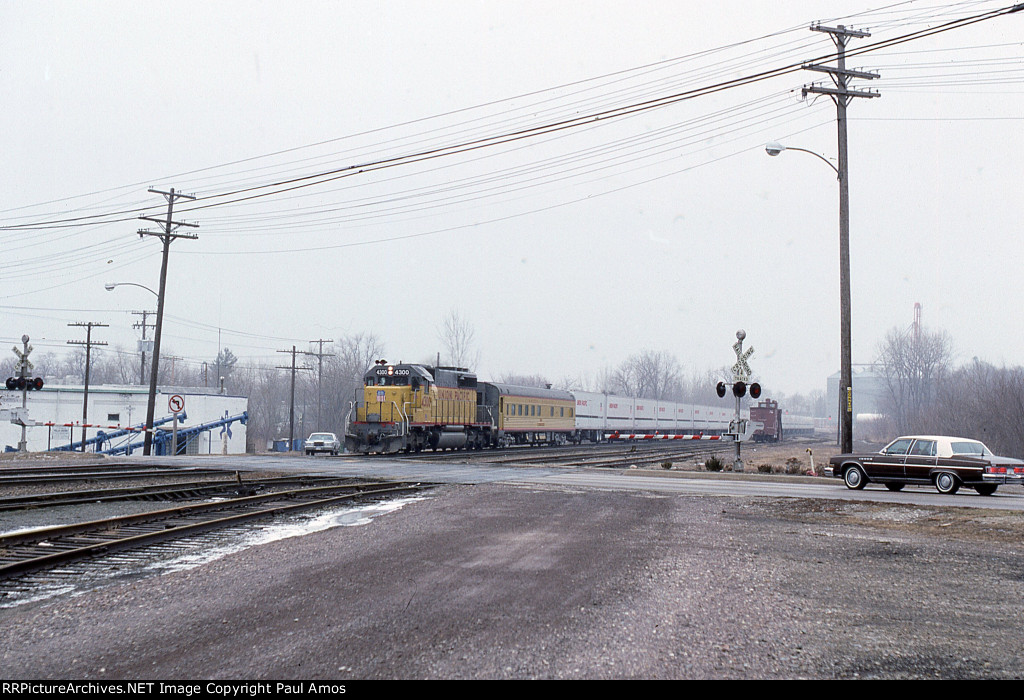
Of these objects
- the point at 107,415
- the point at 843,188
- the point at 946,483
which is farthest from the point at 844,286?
the point at 107,415

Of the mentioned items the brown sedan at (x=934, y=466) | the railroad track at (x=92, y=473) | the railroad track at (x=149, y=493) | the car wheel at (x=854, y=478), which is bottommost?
the railroad track at (x=92, y=473)

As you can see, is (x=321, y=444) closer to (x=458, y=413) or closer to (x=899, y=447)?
(x=458, y=413)

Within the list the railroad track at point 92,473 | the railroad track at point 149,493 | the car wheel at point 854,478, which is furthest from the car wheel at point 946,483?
the railroad track at point 92,473

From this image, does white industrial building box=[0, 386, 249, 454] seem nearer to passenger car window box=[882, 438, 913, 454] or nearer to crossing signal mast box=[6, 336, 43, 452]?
crossing signal mast box=[6, 336, 43, 452]

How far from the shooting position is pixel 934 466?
58.5ft

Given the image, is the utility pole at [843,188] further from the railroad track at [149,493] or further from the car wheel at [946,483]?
the railroad track at [149,493]

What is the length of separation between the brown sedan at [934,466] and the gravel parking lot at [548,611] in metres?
7.19

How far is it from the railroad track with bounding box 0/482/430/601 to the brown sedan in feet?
38.3

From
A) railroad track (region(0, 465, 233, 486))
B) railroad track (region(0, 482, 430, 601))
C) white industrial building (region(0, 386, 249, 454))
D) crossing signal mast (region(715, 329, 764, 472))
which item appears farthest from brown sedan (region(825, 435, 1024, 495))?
white industrial building (region(0, 386, 249, 454))

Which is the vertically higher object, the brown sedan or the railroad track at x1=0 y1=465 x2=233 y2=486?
the brown sedan

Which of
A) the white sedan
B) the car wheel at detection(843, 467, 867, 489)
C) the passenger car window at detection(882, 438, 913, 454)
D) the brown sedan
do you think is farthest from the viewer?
the white sedan

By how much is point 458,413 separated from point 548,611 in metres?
30.4

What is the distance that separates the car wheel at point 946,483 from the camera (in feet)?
57.5

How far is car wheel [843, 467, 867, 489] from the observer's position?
744 inches
